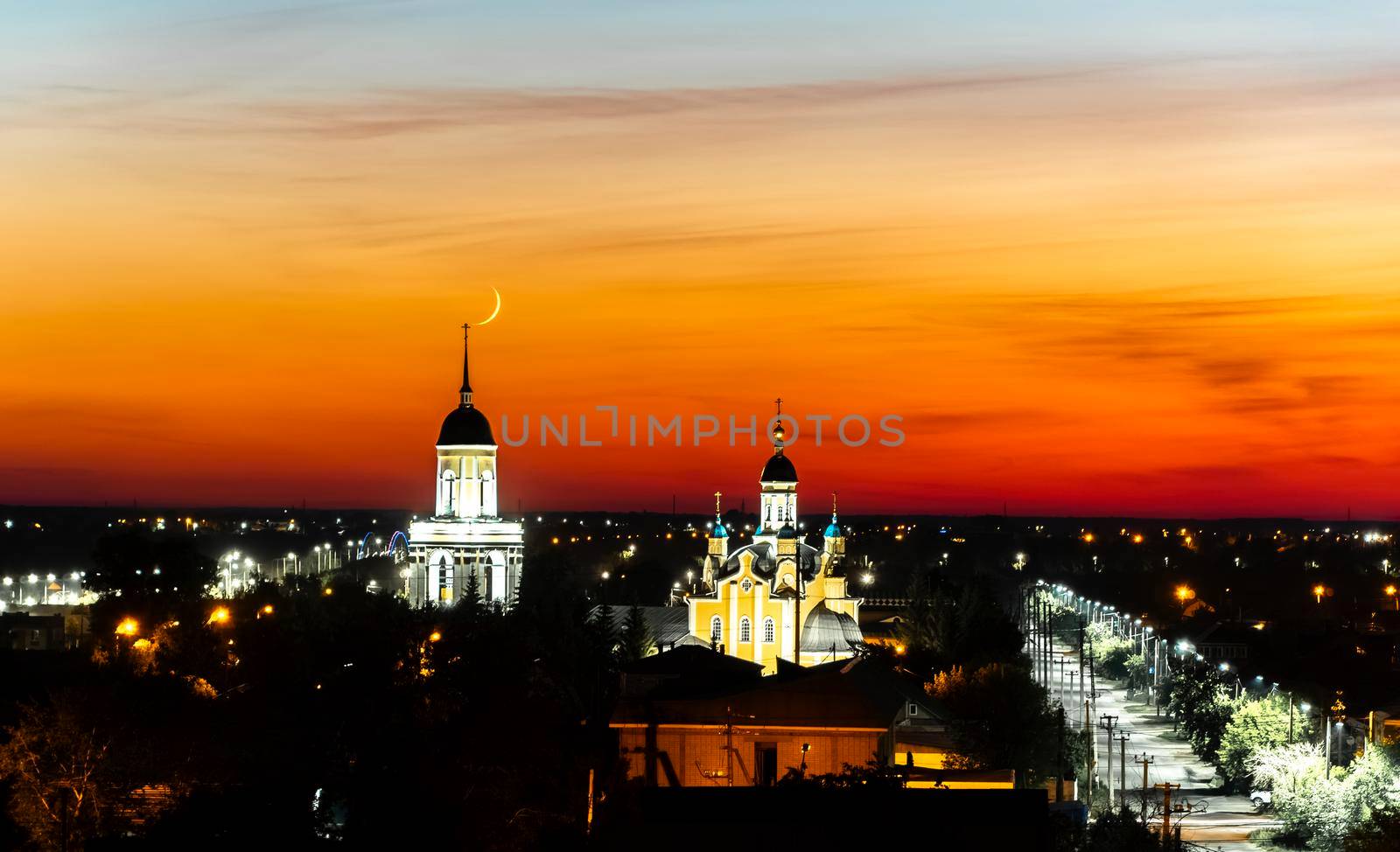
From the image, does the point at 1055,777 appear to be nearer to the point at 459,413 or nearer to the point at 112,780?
the point at 112,780

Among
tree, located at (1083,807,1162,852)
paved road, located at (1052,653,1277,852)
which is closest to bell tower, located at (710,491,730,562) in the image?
paved road, located at (1052,653,1277,852)

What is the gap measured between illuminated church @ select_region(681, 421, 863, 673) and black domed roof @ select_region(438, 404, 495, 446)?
82.7ft

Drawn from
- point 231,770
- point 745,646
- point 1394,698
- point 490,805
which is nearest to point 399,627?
point 231,770

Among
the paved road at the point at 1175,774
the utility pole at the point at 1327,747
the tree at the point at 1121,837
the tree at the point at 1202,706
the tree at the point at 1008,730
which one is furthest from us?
the tree at the point at 1202,706

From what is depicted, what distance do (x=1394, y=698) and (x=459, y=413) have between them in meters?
65.6

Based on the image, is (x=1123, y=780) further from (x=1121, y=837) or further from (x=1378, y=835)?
(x=1121, y=837)

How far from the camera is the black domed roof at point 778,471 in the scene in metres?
106

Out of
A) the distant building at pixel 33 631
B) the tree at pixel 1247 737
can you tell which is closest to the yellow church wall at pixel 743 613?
the distant building at pixel 33 631

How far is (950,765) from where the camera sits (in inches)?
2370

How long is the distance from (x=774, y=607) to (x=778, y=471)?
352 inches

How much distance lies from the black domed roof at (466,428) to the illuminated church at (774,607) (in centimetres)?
2521

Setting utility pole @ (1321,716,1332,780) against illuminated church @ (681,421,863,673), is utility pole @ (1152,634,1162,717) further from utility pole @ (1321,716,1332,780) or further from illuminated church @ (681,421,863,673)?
utility pole @ (1321,716,1332,780)

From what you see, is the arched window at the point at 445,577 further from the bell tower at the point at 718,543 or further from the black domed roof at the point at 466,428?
the bell tower at the point at 718,543

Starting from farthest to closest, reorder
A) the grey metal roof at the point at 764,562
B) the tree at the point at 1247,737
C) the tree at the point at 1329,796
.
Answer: the grey metal roof at the point at 764,562
the tree at the point at 1247,737
the tree at the point at 1329,796
